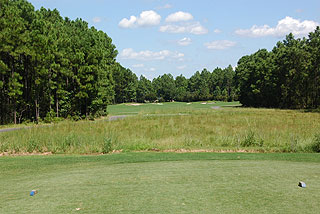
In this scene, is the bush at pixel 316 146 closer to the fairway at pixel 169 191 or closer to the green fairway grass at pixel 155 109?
the fairway at pixel 169 191

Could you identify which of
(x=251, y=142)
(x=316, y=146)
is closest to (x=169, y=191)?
(x=316, y=146)

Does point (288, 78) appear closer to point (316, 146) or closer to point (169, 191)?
point (316, 146)

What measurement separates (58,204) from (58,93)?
32401 millimetres

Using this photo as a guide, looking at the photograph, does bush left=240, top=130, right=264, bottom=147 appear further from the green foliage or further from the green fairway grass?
the green fairway grass

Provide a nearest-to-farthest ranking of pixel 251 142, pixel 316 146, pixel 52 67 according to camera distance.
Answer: pixel 316 146 → pixel 251 142 → pixel 52 67

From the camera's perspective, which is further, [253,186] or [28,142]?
[28,142]

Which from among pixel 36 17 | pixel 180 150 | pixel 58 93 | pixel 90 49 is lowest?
pixel 180 150

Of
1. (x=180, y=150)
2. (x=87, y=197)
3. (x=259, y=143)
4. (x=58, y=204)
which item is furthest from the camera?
(x=259, y=143)

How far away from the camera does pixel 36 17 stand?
35.2 metres

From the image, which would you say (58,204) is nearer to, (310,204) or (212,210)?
(212,210)

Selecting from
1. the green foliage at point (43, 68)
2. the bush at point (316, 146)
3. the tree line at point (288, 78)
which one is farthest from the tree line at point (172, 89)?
the bush at point (316, 146)

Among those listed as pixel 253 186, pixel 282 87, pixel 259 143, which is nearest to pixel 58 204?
pixel 253 186

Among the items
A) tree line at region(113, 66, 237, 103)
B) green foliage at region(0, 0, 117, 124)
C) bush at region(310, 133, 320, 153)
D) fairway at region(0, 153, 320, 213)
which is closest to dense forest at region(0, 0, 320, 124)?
green foliage at region(0, 0, 117, 124)

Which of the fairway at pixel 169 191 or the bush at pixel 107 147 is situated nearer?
the fairway at pixel 169 191
